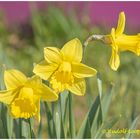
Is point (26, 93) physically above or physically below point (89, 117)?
above

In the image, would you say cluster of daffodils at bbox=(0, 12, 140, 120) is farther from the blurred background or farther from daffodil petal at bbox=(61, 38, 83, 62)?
the blurred background

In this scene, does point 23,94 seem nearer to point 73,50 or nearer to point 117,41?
point 73,50

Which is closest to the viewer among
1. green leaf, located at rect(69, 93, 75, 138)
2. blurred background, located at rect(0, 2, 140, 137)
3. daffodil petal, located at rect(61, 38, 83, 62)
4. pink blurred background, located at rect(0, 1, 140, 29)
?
daffodil petal, located at rect(61, 38, 83, 62)

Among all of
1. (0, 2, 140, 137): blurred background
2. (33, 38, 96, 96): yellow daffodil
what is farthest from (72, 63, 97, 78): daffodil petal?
(0, 2, 140, 137): blurred background

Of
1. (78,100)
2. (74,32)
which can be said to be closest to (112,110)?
(78,100)

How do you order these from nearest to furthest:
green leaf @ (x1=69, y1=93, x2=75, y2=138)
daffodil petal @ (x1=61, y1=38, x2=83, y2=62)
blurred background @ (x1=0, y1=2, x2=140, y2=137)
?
daffodil petal @ (x1=61, y1=38, x2=83, y2=62) < green leaf @ (x1=69, y1=93, x2=75, y2=138) < blurred background @ (x1=0, y1=2, x2=140, y2=137)

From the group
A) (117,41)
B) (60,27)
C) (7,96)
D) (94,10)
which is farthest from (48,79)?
(94,10)

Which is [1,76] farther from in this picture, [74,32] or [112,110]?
[74,32]
